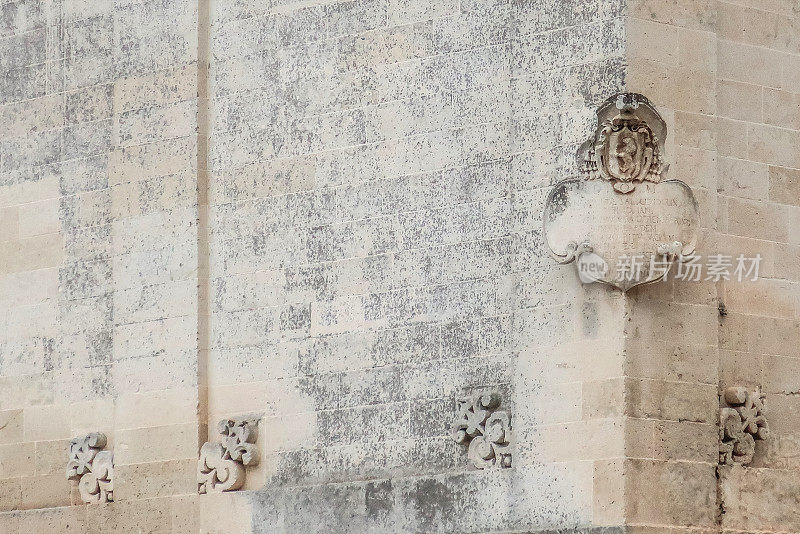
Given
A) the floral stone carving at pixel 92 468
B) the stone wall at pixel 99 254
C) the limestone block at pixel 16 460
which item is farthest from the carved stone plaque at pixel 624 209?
the limestone block at pixel 16 460

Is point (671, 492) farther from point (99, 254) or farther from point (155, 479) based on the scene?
point (99, 254)

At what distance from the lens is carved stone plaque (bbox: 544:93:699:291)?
33.8 ft

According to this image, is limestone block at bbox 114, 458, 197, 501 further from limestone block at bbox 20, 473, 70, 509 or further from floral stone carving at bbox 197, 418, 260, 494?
limestone block at bbox 20, 473, 70, 509

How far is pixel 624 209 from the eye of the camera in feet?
33.9

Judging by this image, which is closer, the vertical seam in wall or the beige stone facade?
the beige stone facade

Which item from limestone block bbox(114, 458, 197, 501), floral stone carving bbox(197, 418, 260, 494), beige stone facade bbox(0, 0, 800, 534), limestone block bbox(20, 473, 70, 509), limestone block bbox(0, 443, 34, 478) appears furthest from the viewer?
limestone block bbox(0, 443, 34, 478)

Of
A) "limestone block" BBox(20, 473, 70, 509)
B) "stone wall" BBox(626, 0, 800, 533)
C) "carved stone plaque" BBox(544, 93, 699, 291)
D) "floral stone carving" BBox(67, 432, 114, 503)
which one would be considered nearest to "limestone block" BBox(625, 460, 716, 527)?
"stone wall" BBox(626, 0, 800, 533)

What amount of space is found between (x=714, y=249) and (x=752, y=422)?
0.94 metres

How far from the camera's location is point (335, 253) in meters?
11.7

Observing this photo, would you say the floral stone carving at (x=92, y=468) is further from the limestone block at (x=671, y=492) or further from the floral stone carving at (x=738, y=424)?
the floral stone carving at (x=738, y=424)

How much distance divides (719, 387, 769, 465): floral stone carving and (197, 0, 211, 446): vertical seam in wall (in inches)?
127

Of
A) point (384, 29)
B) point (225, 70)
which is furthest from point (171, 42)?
point (384, 29)

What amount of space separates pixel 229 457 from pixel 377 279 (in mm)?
1461

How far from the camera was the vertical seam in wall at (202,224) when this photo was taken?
1213 centimetres
